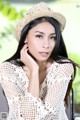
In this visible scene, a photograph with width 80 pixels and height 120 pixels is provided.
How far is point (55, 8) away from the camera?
3.12m

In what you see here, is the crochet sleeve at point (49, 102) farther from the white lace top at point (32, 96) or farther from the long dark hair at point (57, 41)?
the long dark hair at point (57, 41)

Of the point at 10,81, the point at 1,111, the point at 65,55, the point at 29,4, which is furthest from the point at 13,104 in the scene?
the point at 29,4

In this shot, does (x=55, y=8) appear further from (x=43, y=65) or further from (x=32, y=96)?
(x=32, y=96)

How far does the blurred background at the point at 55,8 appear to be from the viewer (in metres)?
3.13

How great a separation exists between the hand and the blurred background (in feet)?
4.30

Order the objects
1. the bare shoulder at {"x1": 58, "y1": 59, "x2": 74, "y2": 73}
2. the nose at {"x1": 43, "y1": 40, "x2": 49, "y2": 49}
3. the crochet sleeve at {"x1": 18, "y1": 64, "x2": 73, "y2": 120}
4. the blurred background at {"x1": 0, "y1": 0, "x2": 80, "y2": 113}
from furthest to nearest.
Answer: the blurred background at {"x1": 0, "y1": 0, "x2": 80, "y2": 113}, the bare shoulder at {"x1": 58, "y1": 59, "x2": 74, "y2": 73}, the nose at {"x1": 43, "y1": 40, "x2": 49, "y2": 49}, the crochet sleeve at {"x1": 18, "y1": 64, "x2": 73, "y2": 120}

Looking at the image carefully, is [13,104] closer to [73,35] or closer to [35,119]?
[35,119]

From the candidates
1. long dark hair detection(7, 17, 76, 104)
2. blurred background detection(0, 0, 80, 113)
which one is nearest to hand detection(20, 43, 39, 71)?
long dark hair detection(7, 17, 76, 104)

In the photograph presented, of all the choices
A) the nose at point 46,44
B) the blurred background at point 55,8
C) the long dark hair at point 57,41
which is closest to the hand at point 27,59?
the long dark hair at point 57,41

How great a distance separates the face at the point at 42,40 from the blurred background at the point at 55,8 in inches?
55.5

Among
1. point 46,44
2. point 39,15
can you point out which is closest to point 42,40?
point 46,44

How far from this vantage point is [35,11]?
174cm

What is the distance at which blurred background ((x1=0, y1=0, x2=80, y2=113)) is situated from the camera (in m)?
3.13

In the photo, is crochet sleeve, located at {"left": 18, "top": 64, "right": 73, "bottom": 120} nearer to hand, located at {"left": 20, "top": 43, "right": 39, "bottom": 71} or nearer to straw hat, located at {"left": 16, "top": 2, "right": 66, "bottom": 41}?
hand, located at {"left": 20, "top": 43, "right": 39, "bottom": 71}
